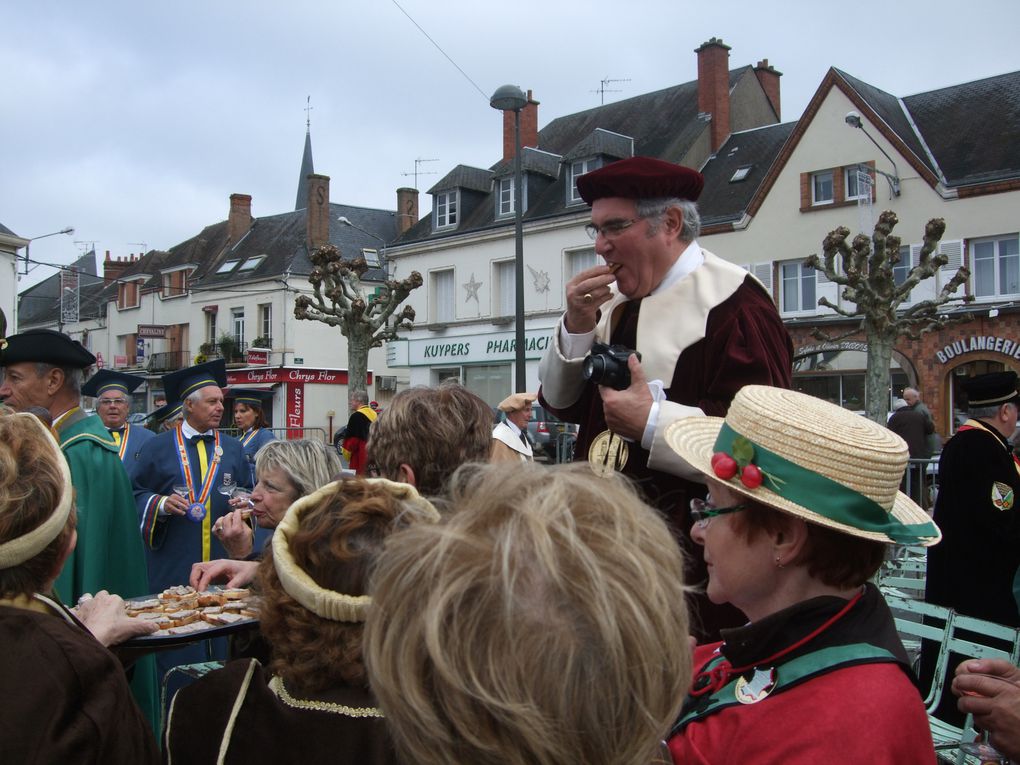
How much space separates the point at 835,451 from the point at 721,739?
64cm

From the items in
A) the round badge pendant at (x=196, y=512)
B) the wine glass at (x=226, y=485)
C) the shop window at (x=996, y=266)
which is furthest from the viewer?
the shop window at (x=996, y=266)

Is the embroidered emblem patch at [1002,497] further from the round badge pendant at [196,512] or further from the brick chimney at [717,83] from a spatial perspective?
the brick chimney at [717,83]

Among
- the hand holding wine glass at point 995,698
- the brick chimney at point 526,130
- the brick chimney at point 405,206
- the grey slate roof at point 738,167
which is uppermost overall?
the brick chimney at point 526,130

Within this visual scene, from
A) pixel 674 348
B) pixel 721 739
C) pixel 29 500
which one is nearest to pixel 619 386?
pixel 674 348

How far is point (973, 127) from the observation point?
899 inches

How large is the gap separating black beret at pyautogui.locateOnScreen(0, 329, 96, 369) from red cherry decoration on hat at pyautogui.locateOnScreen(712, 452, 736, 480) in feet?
10.9

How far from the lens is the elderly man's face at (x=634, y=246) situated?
286 cm

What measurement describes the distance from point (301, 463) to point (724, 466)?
9.67 ft

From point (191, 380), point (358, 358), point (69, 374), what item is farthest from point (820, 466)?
point (358, 358)

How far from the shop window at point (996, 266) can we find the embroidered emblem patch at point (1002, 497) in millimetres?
18581

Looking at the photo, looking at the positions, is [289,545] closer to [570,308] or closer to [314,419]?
[570,308]

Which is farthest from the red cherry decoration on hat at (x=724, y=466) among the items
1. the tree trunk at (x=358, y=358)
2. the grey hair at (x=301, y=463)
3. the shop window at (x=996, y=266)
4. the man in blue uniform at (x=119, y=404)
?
the tree trunk at (x=358, y=358)

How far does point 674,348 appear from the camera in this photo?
9.10ft

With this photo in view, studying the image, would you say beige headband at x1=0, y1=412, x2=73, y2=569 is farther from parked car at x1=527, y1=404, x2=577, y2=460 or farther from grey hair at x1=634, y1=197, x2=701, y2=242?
parked car at x1=527, y1=404, x2=577, y2=460
